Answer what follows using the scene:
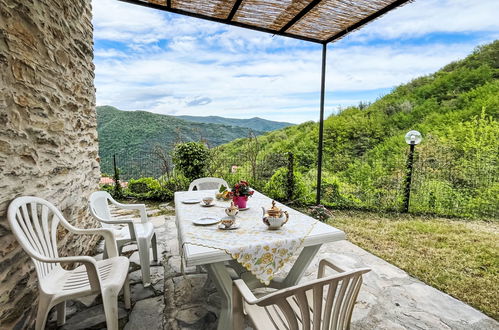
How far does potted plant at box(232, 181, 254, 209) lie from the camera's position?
6.80 ft

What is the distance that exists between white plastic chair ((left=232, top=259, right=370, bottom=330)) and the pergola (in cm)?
253

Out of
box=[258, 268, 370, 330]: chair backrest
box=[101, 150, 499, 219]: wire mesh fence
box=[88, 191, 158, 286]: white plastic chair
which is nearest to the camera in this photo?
box=[258, 268, 370, 330]: chair backrest

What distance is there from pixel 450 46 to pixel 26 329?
1107cm

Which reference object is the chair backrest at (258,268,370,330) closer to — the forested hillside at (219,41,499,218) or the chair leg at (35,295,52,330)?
the chair leg at (35,295,52,330)

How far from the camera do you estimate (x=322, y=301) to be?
0.92 metres

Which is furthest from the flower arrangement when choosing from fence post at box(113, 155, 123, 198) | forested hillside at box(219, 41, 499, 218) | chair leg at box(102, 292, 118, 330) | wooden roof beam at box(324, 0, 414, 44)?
fence post at box(113, 155, 123, 198)

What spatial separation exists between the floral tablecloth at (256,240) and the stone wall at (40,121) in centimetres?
97

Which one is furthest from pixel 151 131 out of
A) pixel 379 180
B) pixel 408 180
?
pixel 408 180

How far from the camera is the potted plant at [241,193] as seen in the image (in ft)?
6.80

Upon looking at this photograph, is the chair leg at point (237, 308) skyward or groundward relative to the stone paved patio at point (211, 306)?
skyward

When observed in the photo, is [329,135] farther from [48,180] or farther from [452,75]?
[48,180]

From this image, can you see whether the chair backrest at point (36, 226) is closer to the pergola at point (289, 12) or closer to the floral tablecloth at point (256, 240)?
the floral tablecloth at point (256, 240)

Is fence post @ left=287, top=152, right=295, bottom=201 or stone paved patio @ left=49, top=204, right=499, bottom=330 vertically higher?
fence post @ left=287, top=152, right=295, bottom=201

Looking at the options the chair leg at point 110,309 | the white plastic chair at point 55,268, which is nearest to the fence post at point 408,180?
the white plastic chair at point 55,268
